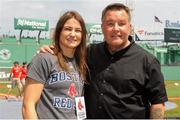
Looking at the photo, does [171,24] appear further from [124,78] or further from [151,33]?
[124,78]

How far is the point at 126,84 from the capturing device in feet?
10.8

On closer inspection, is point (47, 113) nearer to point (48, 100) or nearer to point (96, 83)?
point (48, 100)

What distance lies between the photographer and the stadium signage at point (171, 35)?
53.0 meters

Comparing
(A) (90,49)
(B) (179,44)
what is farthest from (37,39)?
(A) (90,49)

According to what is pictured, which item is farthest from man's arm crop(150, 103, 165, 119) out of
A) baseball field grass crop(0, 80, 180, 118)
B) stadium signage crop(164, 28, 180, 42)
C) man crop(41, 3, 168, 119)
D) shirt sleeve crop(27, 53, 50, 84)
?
stadium signage crop(164, 28, 180, 42)

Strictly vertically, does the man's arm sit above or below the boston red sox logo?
below

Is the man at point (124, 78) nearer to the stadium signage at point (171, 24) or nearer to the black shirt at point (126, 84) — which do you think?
the black shirt at point (126, 84)

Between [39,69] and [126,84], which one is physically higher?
[39,69]

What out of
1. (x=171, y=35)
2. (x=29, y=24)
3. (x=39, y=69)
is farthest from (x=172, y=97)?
(x=171, y=35)

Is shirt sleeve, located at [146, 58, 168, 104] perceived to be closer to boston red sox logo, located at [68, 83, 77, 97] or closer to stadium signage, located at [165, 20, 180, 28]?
boston red sox logo, located at [68, 83, 77, 97]

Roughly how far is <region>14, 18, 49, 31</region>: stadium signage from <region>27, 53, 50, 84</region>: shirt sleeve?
46734 mm

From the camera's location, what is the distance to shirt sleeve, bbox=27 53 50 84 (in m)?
3.12

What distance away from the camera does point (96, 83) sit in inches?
135

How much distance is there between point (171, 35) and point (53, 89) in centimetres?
5157
